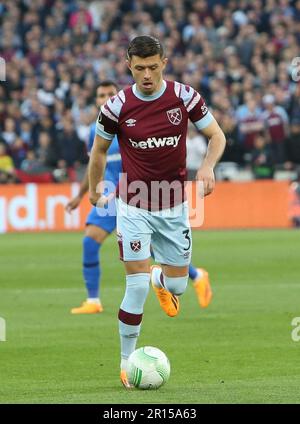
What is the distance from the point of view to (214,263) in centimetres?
1750

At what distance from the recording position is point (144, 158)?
8414 millimetres

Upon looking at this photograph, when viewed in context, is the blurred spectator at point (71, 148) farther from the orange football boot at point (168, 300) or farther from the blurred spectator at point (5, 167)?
the orange football boot at point (168, 300)

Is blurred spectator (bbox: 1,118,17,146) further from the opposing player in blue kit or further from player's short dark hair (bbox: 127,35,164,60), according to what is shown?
player's short dark hair (bbox: 127,35,164,60)

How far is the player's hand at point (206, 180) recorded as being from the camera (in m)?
8.03

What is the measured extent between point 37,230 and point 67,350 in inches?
556

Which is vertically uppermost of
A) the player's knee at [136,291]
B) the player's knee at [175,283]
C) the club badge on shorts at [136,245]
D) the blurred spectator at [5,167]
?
the club badge on shorts at [136,245]

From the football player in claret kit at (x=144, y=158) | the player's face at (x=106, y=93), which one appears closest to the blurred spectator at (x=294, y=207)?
the player's face at (x=106, y=93)

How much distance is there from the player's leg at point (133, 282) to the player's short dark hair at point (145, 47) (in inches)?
50.3

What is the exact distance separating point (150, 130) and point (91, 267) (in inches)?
177

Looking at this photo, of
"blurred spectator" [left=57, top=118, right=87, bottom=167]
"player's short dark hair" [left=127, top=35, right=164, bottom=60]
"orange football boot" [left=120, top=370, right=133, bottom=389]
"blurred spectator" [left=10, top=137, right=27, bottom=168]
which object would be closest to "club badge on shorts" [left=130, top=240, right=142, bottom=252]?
"orange football boot" [left=120, top=370, right=133, bottom=389]

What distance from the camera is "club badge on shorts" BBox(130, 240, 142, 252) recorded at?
8.31m

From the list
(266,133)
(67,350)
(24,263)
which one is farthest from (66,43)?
(67,350)
